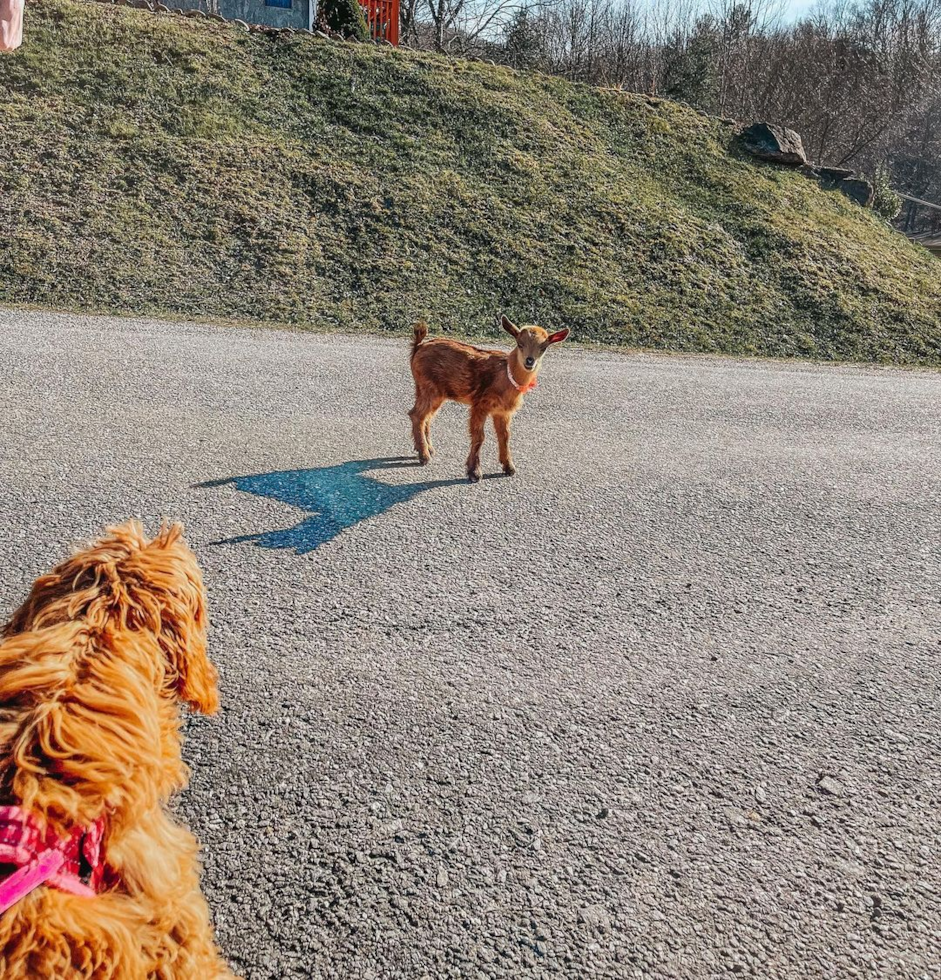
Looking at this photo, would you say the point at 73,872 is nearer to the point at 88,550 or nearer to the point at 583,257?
the point at 88,550

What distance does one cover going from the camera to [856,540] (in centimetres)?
532

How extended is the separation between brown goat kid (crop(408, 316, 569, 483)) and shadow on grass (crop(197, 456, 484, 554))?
0.40 metres

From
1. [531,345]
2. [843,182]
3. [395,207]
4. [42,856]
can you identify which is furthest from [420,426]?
[843,182]

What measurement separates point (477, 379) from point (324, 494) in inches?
60.3

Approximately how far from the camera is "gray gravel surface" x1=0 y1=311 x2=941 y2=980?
7.59 feet

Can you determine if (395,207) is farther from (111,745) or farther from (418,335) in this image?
(111,745)

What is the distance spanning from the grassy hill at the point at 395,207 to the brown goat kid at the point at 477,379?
6.01m

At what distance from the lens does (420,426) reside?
618 cm

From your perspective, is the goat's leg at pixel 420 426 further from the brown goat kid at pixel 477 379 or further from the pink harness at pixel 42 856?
the pink harness at pixel 42 856

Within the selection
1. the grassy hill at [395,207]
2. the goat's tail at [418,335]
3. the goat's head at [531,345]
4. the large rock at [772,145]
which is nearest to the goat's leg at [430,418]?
the goat's tail at [418,335]

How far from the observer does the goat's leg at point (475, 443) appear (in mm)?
5941

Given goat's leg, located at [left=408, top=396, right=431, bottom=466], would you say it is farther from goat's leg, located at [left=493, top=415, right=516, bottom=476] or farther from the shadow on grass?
goat's leg, located at [left=493, top=415, right=516, bottom=476]

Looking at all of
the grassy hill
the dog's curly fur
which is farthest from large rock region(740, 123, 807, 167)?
the dog's curly fur

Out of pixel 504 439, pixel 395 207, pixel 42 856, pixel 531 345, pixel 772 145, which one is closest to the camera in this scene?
pixel 42 856
